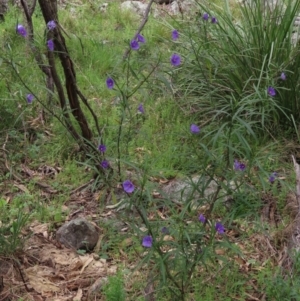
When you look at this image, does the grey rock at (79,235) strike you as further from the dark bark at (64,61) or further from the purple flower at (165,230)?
the purple flower at (165,230)

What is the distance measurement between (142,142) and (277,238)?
3.99ft

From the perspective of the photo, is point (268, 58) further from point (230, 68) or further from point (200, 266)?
point (200, 266)

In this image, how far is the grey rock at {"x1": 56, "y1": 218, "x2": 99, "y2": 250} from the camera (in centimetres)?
301

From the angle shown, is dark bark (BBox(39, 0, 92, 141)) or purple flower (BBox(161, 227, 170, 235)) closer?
purple flower (BBox(161, 227, 170, 235))

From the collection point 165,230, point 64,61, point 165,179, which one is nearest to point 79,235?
point 165,179

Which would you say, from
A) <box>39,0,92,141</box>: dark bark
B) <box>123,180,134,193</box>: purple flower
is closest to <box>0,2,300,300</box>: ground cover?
<box>123,180,134,193</box>: purple flower

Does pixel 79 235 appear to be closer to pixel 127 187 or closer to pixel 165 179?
pixel 165 179

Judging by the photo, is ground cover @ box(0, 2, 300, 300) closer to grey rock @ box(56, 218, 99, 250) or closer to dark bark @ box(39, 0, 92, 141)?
grey rock @ box(56, 218, 99, 250)

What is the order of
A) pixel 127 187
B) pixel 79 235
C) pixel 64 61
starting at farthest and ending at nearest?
pixel 64 61
pixel 79 235
pixel 127 187

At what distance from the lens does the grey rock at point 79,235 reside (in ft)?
9.89

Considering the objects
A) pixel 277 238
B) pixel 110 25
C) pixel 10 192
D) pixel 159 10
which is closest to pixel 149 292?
pixel 277 238

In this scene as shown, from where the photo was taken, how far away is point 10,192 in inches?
137

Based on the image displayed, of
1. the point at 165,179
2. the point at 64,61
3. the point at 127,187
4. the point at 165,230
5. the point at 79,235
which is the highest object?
the point at 64,61

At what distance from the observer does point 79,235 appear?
119 inches
